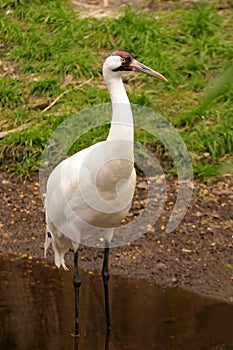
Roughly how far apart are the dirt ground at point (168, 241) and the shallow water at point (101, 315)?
0.16 meters

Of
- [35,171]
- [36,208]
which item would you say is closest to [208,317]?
A: [36,208]

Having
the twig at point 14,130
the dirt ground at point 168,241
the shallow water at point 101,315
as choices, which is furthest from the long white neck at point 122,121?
the twig at point 14,130

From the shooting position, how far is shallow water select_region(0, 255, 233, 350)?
4988mm

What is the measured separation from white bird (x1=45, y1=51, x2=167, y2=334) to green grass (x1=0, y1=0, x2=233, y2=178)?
1972mm

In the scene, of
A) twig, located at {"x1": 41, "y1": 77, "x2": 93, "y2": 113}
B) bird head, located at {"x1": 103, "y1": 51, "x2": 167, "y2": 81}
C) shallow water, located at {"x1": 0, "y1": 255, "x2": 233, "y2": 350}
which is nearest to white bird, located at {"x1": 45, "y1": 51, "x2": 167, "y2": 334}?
bird head, located at {"x1": 103, "y1": 51, "x2": 167, "y2": 81}

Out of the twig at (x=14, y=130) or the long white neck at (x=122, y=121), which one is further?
the twig at (x=14, y=130)

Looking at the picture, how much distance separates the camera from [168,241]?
247 inches

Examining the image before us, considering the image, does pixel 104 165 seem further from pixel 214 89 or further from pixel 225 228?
pixel 214 89

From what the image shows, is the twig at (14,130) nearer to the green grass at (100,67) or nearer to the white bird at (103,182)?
the green grass at (100,67)

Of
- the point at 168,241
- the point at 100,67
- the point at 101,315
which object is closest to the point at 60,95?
the point at 100,67

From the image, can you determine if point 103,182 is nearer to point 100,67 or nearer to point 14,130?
point 14,130

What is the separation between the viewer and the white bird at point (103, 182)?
452 cm

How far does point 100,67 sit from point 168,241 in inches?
104

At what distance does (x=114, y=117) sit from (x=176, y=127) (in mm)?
3123
